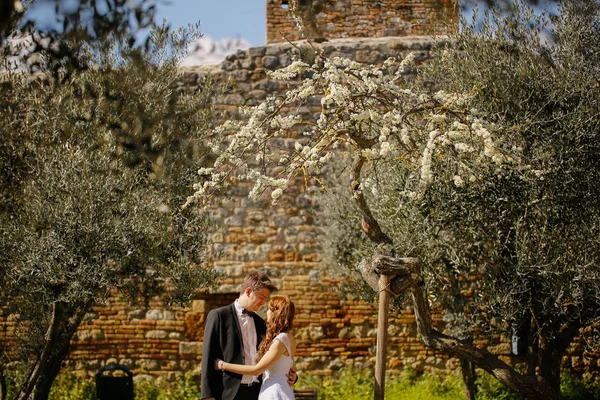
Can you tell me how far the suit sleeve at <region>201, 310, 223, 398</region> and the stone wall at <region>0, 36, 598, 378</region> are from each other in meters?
4.63

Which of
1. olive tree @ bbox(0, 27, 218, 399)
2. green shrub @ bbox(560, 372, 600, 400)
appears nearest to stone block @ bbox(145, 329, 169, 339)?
olive tree @ bbox(0, 27, 218, 399)

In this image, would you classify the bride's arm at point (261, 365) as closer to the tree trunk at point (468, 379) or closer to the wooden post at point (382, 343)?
the wooden post at point (382, 343)

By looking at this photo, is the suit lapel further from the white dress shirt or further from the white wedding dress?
the white wedding dress

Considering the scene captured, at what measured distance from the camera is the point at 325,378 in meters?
10.5

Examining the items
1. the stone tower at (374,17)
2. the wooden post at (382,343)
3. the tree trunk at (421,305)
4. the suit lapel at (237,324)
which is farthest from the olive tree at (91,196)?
the stone tower at (374,17)

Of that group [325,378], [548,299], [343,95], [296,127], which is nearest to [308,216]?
[296,127]

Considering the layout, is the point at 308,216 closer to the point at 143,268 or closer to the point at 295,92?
the point at 143,268

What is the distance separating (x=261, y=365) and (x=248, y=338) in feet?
1.03

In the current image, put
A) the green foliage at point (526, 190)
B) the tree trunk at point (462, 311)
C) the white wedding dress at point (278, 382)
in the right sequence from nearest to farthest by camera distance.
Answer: the white wedding dress at point (278, 382) → the green foliage at point (526, 190) → the tree trunk at point (462, 311)

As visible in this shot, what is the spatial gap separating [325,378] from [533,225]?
4078 mm

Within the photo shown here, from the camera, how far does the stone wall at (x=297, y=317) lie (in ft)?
34.6

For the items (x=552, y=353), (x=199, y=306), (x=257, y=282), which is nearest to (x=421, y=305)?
(x=257, y=282)

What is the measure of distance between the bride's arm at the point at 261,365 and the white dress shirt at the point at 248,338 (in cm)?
19

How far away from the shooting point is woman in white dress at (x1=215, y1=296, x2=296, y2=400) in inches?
227
